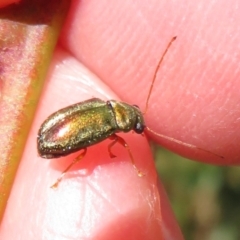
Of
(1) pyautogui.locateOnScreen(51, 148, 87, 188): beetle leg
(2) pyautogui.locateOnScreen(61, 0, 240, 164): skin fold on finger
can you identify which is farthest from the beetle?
(2) pyautogui.locateOnScreen(61, 0, 240, 164): skin fold on finger

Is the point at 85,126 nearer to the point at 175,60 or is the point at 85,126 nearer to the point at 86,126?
the point at 86,126

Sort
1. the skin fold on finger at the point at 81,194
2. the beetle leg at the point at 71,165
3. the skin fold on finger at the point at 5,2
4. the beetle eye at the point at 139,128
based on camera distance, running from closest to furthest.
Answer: the skin fold on finger at the point at 81,194, the beetle leg at the point at 71,165, the skin fold on finger at the point at 5,2, the beetle eye at the point at 139,128

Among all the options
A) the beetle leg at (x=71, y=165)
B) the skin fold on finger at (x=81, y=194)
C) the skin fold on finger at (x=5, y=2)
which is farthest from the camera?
the skin fold on finger at (x=5, y=2)

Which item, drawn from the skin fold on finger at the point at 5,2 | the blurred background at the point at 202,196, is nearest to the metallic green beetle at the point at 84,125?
the skin fold on finger at the point at 5,2

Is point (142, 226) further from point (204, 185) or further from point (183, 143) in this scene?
point (204, 185)

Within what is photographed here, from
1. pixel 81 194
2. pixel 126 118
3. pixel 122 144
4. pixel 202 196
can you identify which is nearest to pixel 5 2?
pixel 126 118

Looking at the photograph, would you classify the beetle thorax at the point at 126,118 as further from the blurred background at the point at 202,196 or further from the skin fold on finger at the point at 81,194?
the blurred background at the point at 202,196

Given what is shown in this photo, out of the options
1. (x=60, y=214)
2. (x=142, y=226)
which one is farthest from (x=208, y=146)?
(x=60, y=214)
